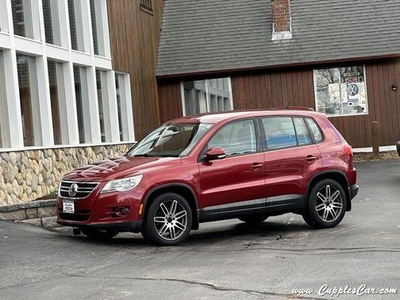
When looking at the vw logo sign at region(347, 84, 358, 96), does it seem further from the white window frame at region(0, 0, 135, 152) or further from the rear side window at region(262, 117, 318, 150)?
the rear side window at region(262, 117, 318, 150)

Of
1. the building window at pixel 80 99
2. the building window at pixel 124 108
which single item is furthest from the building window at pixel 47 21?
the building window at pixel 124 108

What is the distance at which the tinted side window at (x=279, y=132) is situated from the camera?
11.0 m

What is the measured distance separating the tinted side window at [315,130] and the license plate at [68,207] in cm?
375

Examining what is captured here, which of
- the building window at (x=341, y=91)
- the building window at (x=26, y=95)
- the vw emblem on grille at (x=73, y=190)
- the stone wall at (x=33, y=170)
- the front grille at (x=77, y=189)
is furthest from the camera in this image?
the building window at (x=341, y=91)

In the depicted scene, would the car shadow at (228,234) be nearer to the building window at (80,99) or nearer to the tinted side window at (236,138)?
the tinted side window at (236,138)

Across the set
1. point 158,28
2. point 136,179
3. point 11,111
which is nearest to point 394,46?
point 158,28

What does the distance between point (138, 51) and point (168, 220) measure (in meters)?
13.7

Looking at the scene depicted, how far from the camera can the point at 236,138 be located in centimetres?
1082

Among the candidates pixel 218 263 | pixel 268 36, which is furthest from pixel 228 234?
pixel 268 36

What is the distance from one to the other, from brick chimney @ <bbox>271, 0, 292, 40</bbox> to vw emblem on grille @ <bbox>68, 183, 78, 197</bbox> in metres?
16.4

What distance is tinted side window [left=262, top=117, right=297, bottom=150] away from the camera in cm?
1102

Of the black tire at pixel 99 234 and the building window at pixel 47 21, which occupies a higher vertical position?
the building window at pixel 47 21

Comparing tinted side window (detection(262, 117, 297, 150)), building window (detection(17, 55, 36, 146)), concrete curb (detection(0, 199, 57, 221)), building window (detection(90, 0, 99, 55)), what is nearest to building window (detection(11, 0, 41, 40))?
building window (detection(17, 55, 36, 146))

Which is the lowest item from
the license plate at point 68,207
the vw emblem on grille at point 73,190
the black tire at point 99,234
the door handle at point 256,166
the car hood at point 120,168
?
the black tire at point 99,234
